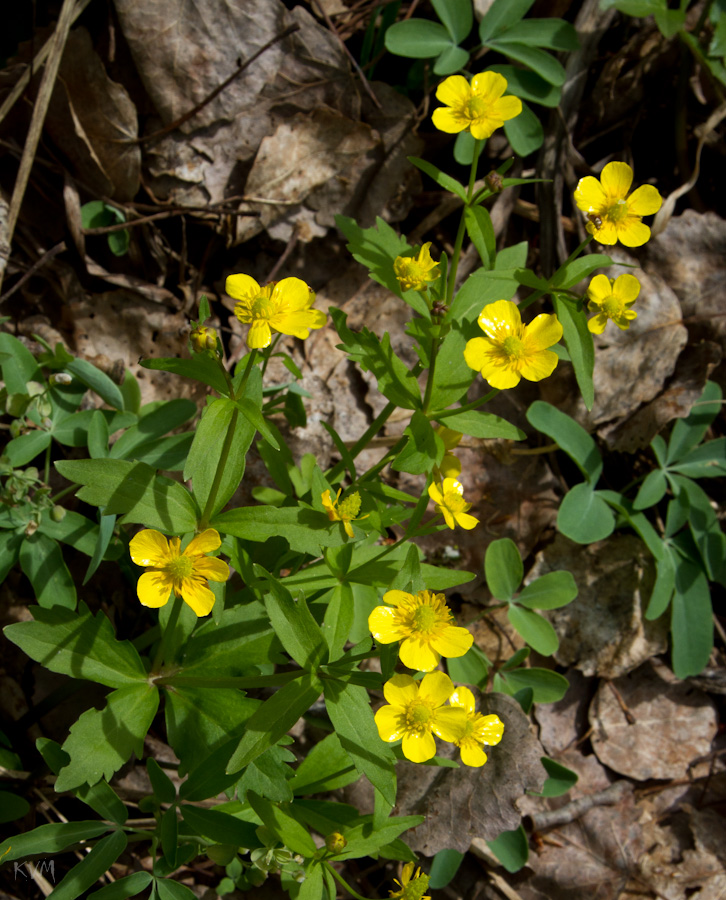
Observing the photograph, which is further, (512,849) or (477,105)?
(512,849)

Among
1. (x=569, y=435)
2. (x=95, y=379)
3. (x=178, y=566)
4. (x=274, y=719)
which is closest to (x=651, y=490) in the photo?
(x=569, y=435)

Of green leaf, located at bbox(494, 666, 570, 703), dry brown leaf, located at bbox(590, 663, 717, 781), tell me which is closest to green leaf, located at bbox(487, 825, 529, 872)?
green leaf, located at bbox(494, 666, 570, 703)

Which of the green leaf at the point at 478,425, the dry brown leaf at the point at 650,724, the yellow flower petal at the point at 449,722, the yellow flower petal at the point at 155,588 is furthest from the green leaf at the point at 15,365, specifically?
the dry brown leaf at the point at 650,724

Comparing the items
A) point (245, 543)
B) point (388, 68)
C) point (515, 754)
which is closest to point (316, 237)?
point (388, 68)

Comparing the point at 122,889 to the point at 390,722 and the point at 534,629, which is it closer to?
the point at 390,722

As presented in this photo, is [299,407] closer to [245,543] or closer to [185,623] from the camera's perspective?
[245,543]

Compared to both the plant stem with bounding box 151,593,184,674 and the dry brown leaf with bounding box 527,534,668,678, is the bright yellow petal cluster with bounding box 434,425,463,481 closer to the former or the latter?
the plant stem with bounding box 151,593,184,674

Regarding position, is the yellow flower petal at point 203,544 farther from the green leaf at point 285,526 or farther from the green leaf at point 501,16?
the green leaf at point 501,16
